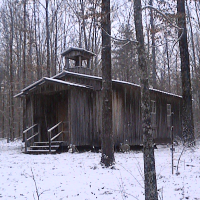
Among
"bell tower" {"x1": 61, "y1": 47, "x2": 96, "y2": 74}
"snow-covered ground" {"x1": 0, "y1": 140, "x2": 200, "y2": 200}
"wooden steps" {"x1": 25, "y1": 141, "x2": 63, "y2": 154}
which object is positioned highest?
"bell tower" {"x1": 61, "y1": 47, "x2": 96, "y2": 74}

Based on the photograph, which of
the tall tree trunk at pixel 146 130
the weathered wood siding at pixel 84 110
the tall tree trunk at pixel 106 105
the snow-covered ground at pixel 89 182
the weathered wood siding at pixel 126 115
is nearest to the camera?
the tall tree trunk at pixel 146 130

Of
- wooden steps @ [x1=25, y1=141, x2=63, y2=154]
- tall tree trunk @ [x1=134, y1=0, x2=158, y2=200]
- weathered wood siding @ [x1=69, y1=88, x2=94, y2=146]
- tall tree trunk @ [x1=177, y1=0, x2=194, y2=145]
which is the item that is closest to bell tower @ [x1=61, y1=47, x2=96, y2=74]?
weathered wood siding @ [x1=69, y1=88, x2=94, y2=146]

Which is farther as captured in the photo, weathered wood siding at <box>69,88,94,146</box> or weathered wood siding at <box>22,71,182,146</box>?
weathered wood siding at <box>22,71,182,146</box>

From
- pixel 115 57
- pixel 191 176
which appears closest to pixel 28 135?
pixel 191 176

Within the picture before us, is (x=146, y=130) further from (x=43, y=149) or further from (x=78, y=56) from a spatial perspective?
(x=78, y=56)

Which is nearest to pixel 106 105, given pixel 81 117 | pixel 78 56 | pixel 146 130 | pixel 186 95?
pixel 146 130

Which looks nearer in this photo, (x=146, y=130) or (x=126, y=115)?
(x=146, y=130)

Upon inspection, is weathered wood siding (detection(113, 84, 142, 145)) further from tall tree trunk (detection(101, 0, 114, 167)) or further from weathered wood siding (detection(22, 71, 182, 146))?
tall tree trunk (detection(101, 0, 114, 167))

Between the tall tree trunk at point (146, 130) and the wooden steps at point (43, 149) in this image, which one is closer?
the tall tree trunk at point (146, 130)

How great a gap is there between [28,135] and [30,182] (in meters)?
9.74

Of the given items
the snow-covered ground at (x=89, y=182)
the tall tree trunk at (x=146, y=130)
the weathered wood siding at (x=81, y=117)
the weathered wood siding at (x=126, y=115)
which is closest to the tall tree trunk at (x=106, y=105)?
the snow-covered ground at (x=89, y=182)

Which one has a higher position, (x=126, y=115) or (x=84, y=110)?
(x=84, y=110)

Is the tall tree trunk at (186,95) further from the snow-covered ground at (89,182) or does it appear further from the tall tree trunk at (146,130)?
the tall tree trunk at (146,130)

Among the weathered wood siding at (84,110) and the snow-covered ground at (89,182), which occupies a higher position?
the weathered wood siding at (84,110)
